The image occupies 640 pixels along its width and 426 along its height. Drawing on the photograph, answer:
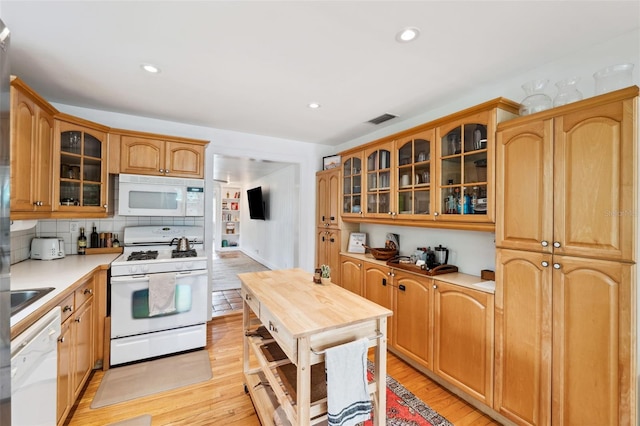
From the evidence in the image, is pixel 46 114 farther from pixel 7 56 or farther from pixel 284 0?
pixel 284 0

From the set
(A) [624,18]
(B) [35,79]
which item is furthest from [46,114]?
(A) [624,18]

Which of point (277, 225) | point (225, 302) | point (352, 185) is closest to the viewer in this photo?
point (352, 185)

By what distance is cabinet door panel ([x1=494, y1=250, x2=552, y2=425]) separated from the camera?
5.49 ft

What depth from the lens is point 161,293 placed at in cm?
262

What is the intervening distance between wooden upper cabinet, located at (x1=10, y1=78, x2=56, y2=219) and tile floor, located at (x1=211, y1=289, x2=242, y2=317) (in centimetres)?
227

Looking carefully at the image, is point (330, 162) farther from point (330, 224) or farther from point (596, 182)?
point (596, 182)

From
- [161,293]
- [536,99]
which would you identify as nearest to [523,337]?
[536,99]

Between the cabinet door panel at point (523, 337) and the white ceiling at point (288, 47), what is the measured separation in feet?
4.49

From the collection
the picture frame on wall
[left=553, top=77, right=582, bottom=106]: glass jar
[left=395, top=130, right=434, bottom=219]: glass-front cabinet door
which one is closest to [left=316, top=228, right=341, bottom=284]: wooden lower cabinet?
the picture frame on wall

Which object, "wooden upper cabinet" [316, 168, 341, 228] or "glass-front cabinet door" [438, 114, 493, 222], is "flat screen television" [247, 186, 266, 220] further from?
"glass-front cabinet door" [438, 114, 493, 222]

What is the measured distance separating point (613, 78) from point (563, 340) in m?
1.54

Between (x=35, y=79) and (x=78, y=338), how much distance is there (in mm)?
2152

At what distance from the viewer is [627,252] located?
138 cm

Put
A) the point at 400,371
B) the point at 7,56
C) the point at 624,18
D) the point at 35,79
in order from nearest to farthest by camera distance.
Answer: the point at 7,56
the point at 624,18
the point at 35,79
the point at 400,371
